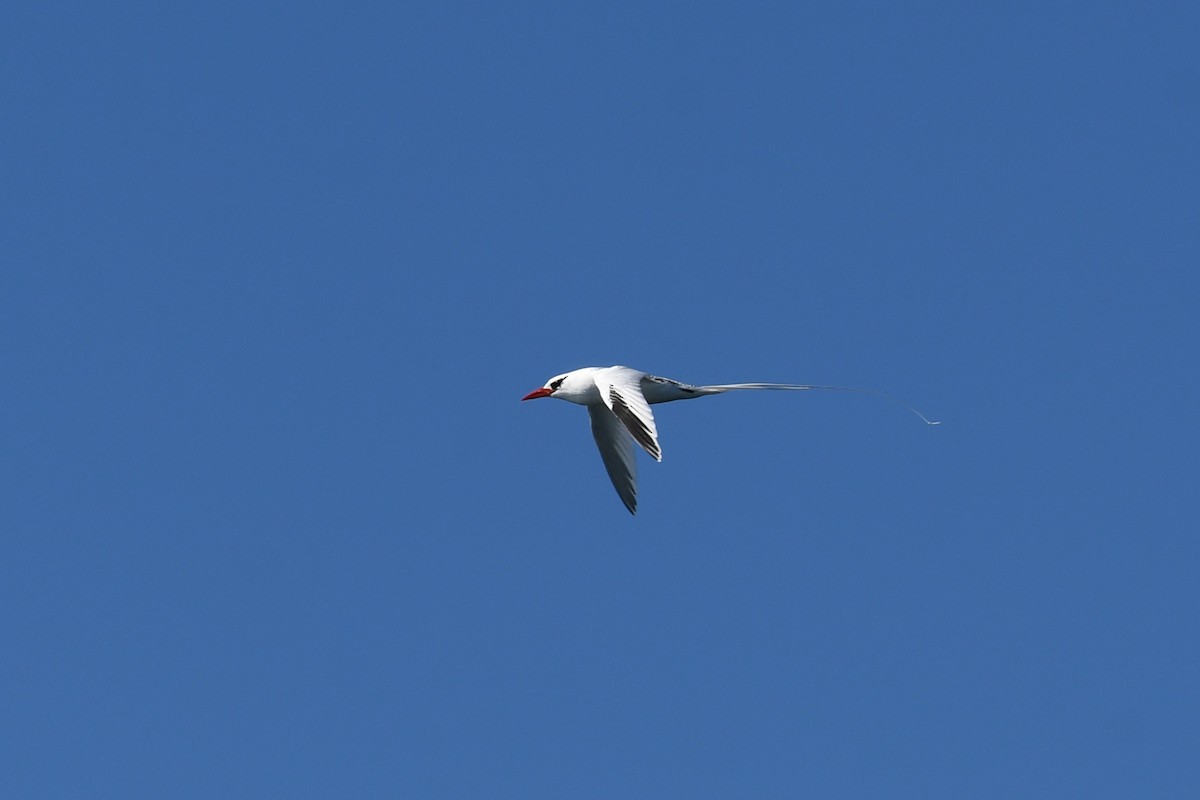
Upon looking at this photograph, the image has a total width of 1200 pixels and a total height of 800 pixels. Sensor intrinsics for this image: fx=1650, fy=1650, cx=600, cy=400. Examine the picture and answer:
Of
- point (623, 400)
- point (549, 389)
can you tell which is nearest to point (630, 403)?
point (623, 400)

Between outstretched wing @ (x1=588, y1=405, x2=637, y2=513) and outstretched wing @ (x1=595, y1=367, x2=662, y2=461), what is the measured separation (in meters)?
4.17

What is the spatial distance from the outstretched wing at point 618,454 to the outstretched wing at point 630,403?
13.7 ft

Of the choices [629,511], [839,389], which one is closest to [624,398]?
[839,389]

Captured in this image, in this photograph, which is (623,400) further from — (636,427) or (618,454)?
(618,454)

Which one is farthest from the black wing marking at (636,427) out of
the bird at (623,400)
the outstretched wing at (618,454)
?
the outstretched wing at (618,454)

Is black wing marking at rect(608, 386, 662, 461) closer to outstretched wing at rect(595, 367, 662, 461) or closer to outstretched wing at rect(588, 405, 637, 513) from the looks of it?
outstretched wing at rect(595, 367, 662, 461)

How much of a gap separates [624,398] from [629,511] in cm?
835

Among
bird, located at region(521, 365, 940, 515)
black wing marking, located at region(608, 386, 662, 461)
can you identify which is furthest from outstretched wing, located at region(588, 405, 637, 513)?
black wing marking, located at region(608, 386, 662, 461)

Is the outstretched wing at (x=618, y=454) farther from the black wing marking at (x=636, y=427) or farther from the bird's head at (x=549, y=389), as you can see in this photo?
the black wing marking at (x=636, y=427)

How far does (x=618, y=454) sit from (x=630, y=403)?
884 cm

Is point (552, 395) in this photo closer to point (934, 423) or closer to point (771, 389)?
point (771, 389)

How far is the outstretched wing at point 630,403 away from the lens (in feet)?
99.1

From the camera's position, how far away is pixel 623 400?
3222 centimetres

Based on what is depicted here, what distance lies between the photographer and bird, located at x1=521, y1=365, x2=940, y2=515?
102 ft
